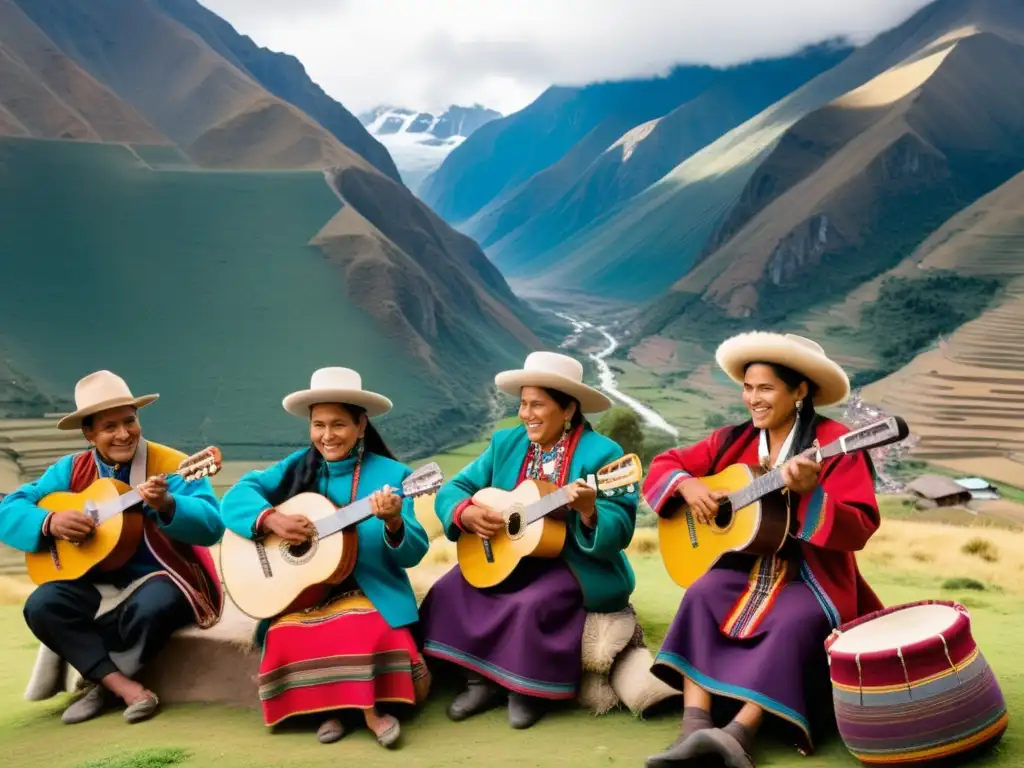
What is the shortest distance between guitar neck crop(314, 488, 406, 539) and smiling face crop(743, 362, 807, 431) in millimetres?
1563

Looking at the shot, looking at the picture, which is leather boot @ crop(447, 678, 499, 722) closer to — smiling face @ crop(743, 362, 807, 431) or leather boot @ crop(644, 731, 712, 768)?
leather boot @ crop(644, 731, 712, 768)

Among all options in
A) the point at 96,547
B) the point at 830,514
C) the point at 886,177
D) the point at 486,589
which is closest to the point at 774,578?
the point at 830,514

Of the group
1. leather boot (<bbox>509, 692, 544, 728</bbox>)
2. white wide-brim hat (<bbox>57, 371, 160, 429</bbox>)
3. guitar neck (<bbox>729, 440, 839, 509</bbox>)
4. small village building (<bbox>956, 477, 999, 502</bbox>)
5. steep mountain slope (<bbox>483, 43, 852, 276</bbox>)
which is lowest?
small village building (<bbox>956, 477, 999, 502</bbox>)

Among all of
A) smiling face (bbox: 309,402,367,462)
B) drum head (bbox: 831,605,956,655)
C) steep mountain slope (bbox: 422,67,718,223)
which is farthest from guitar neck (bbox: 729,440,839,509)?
steep mountain slope (bbox: 422,67,718,223)

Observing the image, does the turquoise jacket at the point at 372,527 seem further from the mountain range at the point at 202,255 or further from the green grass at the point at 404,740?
the mountain range at the point at 202,255

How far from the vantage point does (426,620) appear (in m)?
4.77

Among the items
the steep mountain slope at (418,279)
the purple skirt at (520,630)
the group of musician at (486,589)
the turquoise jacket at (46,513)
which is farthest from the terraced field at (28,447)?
the purple skirt at (520,630)

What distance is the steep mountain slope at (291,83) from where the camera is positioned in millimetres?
60344

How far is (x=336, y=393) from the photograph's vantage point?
4605 millimetres

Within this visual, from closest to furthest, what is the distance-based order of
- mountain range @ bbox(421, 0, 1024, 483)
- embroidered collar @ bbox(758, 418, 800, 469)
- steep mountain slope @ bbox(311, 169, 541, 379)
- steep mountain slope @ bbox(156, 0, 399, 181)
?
embroidered collar @ bbox(758, 418, 800, 469) → steep mountain slope @ bbox(311, 169, 541, 379) → mountain range @ bbox(421, 0, 1024, 483) → steep mountain slope @ bbox(156, 0, 399, 181)

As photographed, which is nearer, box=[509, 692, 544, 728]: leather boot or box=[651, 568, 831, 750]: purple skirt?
box=[651, 568, 831, 750]: purple skirt

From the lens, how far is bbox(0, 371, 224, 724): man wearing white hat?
4617 millimetres

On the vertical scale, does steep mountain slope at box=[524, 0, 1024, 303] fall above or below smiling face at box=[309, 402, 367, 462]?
above

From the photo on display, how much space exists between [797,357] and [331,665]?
7.80ft
